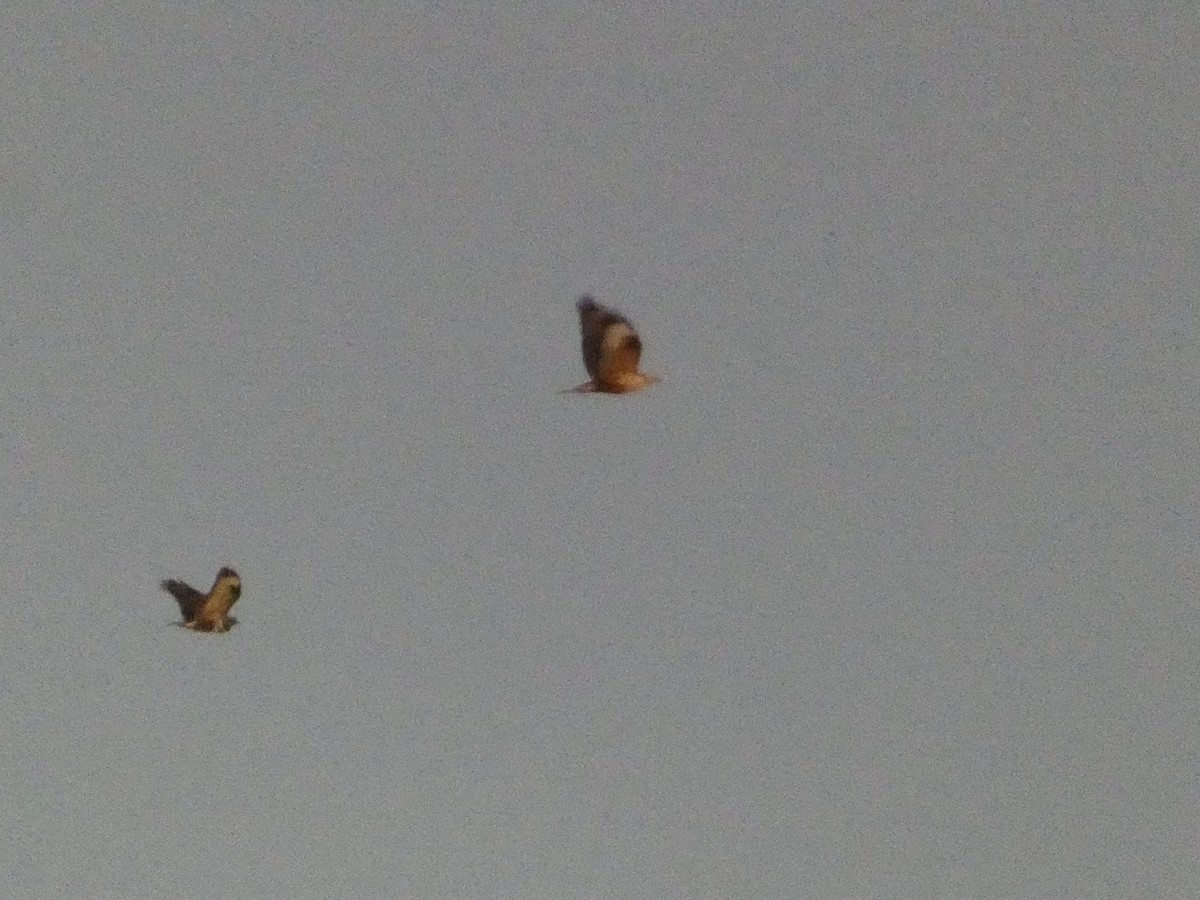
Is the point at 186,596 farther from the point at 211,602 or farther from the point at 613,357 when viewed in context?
the point at 613,357

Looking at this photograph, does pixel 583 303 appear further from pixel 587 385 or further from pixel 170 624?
pixel 170 624

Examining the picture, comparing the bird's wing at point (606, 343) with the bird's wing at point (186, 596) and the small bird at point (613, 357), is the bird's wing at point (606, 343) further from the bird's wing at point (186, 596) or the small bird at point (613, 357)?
the bird's wing at point (186, 596)

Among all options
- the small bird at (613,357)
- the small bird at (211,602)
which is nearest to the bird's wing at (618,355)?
the small bird at (613,357)

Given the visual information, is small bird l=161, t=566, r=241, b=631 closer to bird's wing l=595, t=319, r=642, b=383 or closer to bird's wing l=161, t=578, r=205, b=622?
bird's wing l=161, t=578, r=205, b=622

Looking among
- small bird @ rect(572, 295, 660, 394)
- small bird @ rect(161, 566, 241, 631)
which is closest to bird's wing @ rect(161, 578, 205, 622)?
small bird @ rect(161, 566, 241, 631)

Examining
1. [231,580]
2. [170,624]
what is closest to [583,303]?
[231,580]

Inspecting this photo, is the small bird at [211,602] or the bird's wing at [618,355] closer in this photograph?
the bird's wing at [618,355]

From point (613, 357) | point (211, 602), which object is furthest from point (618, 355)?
point (211, 602)

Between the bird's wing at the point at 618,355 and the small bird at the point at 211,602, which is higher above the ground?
the bird's wing at the point at 618,355
